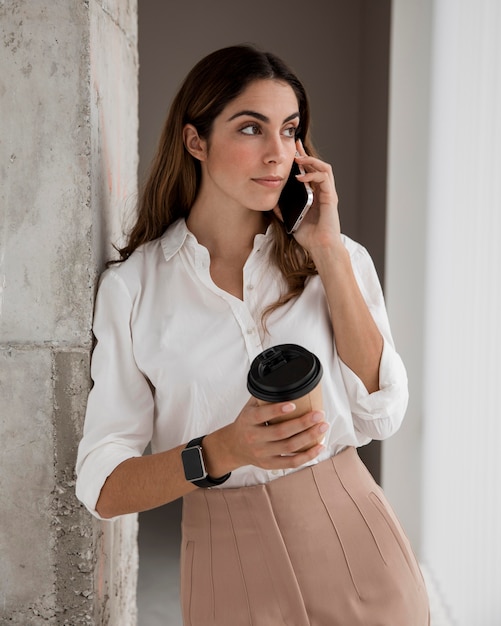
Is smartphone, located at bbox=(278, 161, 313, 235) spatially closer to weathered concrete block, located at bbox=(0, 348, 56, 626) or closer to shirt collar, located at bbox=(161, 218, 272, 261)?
shirt collar, located at bbox=(161, 218, 272, 261)

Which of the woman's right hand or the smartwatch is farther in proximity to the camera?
the smartwatch

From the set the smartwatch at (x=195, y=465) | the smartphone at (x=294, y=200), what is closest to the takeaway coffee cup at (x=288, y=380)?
the smartwatch at (x=195, y=465)

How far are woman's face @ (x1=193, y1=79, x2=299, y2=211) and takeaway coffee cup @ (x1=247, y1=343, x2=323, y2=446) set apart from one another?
21.0 inches

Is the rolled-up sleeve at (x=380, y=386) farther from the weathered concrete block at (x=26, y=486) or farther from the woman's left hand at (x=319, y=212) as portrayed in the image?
the weathered concrete block at (x=26, y=486)

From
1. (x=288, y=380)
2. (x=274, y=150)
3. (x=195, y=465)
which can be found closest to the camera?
(x=288, y=380)

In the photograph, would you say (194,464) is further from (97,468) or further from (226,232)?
(226,232)

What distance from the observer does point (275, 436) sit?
3.77ft

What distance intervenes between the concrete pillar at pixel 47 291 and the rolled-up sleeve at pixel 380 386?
1.92 feet

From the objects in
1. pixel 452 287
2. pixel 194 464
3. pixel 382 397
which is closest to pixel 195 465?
pixel 194 464

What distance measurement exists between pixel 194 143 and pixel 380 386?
0.69 meters

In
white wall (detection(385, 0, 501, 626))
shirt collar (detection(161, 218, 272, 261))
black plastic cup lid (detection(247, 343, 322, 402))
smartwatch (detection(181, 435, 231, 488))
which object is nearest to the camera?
black plastic cup lid (detection(247, 343, 322, 402))

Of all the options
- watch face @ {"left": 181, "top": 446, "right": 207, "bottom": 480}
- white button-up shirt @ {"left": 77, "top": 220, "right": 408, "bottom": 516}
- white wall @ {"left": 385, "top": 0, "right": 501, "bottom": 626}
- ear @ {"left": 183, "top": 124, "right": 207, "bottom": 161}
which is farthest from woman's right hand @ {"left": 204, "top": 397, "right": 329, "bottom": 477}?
white wall @ {"left": 385, "top": 0, "right": 501, "bottom": 626}

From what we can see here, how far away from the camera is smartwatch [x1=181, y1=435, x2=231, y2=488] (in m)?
1.36

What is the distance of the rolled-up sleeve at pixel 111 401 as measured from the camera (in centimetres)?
151
